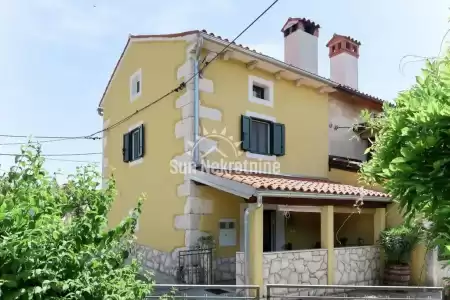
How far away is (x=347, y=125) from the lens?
17016 mm

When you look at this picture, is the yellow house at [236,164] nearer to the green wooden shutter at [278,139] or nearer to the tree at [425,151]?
the green wooden shutter at [278,139]

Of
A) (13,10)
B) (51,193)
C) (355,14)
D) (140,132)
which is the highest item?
(13,10)

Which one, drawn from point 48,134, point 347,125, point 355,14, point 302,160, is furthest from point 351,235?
point 48,134

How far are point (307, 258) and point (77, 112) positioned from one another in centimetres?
1407

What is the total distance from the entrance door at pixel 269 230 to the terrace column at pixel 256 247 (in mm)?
4182

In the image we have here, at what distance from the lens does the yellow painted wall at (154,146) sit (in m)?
12.6

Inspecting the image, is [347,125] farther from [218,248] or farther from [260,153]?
[218,248]

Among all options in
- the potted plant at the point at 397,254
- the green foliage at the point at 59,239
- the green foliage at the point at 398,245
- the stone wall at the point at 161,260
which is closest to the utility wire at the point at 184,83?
the stone wall at the point at 161,260

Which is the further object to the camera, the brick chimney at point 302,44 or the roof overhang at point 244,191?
the brick chimney at point 302,44

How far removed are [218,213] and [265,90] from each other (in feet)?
15.7

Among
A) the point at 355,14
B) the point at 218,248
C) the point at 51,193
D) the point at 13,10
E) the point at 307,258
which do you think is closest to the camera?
the point at 51,193

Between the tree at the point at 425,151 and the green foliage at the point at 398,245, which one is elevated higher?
the tree at the point at 425,151

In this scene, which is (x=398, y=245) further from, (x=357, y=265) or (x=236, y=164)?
(x=236, y=164)

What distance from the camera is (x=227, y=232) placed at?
488 inches
